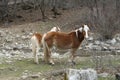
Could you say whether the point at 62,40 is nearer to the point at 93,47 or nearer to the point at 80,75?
the point at 93,47

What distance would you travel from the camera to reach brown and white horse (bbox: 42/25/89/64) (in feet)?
47.5

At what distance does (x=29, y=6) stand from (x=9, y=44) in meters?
11.3

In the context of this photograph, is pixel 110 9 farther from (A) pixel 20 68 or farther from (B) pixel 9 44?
(A) pixel 20 68

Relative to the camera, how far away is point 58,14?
28.8 metres

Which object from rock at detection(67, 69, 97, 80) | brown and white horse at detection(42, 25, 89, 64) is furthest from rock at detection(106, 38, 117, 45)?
rock at detection(67, 69, 97, 80)

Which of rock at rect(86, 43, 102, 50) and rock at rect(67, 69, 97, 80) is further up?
rock at rect(67, 69, 97, 80)

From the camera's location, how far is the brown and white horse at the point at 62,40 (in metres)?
14.5

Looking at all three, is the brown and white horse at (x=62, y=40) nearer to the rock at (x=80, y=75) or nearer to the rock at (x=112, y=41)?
the rock at (x=112, y=41)

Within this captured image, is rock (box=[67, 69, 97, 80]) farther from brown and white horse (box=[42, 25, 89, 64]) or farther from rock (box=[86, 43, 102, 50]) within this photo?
rock (box=[86, 43, 102, 50])

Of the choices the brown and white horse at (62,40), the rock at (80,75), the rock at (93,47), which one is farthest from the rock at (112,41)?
the rock at (80,75)

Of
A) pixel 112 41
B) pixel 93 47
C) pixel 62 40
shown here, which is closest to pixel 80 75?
pixel 62 40

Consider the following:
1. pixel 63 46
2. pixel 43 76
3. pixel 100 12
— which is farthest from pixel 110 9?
pixel 43 76

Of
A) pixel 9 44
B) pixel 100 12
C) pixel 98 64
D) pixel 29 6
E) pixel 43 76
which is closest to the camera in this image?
pixel 43 76

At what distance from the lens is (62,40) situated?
14531mm
